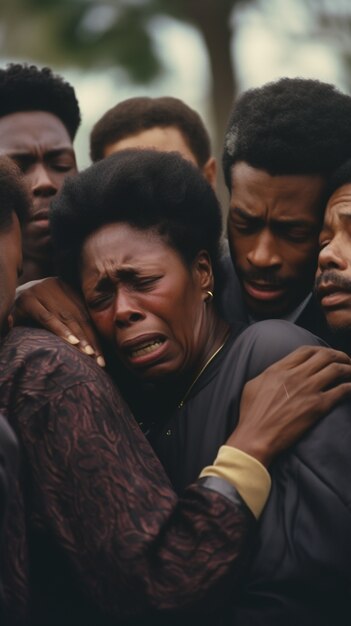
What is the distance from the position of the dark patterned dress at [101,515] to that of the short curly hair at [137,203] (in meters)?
0.75

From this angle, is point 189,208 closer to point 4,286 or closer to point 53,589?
point 4,286

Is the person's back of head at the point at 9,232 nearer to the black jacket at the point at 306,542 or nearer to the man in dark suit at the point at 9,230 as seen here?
the man in dark suit at the point at 9,230

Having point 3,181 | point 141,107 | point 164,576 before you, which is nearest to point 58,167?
point 141,107

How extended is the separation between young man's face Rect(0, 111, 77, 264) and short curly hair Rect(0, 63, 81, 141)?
5cm

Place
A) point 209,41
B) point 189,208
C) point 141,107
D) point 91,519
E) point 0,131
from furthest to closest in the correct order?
point 209,41
point 141,107
point 0,131
point 189,208
point 91,519

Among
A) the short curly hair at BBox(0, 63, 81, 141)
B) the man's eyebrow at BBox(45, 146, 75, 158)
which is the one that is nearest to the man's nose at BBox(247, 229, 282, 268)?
the man's eyebrow at BBox(45, 146, 75, 158)

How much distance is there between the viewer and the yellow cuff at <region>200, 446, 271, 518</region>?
3.25 m

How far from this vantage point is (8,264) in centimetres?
344

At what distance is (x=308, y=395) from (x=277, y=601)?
60 cm

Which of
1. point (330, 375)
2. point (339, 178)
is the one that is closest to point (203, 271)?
point (339, 178)

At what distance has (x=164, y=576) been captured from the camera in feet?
10.3

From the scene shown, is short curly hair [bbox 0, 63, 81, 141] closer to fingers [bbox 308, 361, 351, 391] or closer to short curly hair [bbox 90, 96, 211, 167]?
short curly hair [bbox 90, 96, 211, 167]

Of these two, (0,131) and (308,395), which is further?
(0,131)

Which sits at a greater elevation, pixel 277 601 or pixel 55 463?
pixel 55 463
